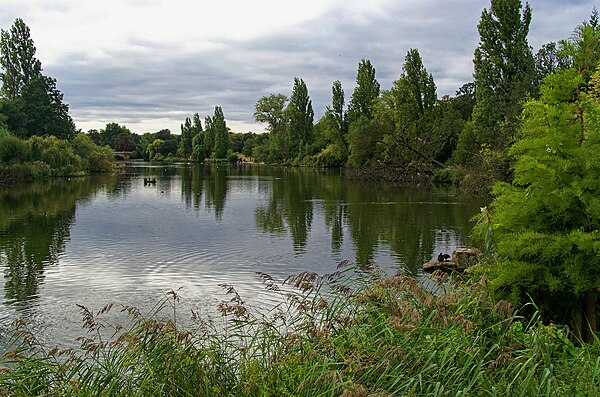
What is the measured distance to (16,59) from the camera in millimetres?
60781

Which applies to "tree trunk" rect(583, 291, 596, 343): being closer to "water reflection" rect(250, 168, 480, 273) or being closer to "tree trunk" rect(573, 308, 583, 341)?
"tree trunk" rect(573, 308, 583, 341)

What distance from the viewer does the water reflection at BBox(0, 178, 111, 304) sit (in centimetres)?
1270

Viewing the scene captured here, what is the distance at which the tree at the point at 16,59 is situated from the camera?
60188 mm

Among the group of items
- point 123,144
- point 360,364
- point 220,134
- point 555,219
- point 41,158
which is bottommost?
point 360,364

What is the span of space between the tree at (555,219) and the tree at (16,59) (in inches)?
2515

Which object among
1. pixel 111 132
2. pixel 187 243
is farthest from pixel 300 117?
pixel 111 132

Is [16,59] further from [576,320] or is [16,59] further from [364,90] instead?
[576,320]

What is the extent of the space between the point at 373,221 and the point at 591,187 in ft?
55.4

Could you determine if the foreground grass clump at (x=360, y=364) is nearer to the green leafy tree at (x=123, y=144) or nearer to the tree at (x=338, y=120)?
the tree at (x=338, y=120)

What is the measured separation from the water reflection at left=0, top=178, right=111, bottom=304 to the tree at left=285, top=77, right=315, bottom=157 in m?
48.7

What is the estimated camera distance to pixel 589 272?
6125 millimetres

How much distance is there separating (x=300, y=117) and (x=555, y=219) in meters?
78.2

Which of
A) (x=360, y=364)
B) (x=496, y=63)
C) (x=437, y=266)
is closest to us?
(x=360, y=364)

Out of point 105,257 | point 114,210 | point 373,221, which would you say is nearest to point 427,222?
point 373,221
